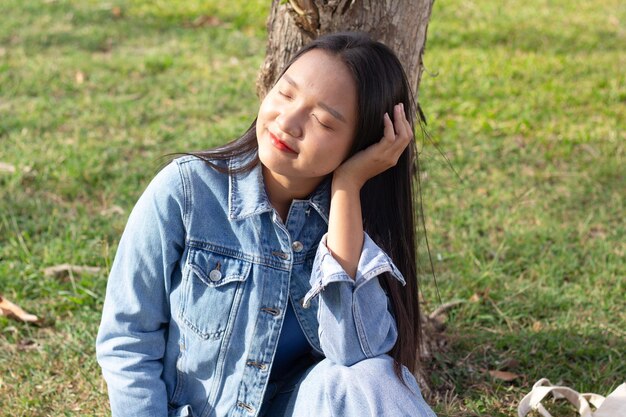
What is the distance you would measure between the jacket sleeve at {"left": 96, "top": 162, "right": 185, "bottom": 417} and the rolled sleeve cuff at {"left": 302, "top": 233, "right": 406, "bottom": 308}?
0.36m

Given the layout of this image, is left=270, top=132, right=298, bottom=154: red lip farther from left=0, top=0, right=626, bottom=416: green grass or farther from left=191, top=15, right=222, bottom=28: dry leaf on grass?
left=191, top=15, right=222, bottom=28: dry leaf on grass

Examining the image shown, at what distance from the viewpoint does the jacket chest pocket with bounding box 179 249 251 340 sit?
7.59 ft

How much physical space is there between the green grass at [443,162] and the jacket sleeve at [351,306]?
78 cm

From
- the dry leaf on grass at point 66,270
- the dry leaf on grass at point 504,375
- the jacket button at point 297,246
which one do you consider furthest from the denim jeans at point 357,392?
the dry leaf on grass at point 66,270

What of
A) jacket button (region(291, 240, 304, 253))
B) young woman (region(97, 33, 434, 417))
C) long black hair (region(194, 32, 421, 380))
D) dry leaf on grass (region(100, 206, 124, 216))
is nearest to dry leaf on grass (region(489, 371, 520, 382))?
long black hair (region(194, 32, 421, 380))

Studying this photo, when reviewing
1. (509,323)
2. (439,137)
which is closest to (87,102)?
(439,137)

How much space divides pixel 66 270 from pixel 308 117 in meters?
1.79

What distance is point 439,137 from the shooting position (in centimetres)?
501

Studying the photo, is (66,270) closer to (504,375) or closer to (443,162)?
(504,375)

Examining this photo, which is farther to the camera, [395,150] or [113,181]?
[113,181]

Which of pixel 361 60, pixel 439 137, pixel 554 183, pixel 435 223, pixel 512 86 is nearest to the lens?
pixel 361 60

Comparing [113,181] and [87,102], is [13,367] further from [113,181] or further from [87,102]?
[87,102]

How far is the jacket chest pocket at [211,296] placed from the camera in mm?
2312

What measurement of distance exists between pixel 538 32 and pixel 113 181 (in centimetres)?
382
